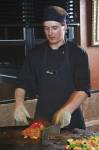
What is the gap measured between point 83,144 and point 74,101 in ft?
1.92

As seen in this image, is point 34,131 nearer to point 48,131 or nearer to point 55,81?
point 48,131

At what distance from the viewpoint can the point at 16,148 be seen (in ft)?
7.64

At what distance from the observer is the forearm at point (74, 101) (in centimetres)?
281

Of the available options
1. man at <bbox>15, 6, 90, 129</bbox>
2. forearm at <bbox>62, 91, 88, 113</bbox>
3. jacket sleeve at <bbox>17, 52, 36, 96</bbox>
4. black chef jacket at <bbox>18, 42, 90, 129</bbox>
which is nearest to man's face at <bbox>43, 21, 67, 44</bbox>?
man at <bbox>15, 6, 90, 129</bbox>

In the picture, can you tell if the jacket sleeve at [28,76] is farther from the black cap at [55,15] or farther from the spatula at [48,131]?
the spatula at [48,131]

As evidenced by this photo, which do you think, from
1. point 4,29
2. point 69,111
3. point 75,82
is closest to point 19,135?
point 69,111

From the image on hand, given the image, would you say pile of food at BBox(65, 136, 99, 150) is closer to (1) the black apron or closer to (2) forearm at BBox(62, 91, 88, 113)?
(2) forearm at BBox(62, 91, 88, 113)

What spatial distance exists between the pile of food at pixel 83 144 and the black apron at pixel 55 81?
25.0 inches

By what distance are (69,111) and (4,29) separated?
219cm

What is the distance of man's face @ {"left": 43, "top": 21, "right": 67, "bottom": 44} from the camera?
2.87m

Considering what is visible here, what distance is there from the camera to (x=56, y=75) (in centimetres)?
299

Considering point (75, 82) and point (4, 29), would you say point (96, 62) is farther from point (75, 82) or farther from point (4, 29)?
point (75, 82)

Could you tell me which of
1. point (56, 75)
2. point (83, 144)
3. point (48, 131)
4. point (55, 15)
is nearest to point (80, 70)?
point (56, 75)

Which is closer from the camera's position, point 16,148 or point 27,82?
point 16,148
